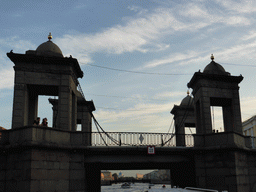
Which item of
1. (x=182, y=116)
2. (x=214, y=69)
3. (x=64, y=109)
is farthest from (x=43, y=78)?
(x=182, y=116)

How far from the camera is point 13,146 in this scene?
1734 centimetres

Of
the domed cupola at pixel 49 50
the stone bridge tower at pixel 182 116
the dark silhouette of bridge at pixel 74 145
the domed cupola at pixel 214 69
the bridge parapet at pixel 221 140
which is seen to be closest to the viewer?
the dark silhouette of bridge at pixel 74 145

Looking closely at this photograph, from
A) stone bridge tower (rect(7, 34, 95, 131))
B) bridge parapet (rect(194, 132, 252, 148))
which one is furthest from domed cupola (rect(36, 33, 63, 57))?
bridge parapet (rect(194, 132, 252, 148))

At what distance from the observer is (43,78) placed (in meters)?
20.4

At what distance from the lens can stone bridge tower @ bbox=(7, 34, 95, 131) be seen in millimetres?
19703

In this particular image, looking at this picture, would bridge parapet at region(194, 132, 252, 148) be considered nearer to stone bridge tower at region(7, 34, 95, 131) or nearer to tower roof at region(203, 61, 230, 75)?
tower roof at region(203, 61, 230, 75)

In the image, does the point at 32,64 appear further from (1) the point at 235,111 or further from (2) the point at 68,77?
(1) the point at 235,111

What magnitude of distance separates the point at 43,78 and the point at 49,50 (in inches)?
91.2

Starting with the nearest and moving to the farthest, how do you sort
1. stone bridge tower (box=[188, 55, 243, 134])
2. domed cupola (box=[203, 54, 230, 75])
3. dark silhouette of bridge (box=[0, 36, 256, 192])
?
dark silhouette of bridge (box=[0, 36, 256, 192]) < stone bridge tower (box=[188, 55, 243, 134]) < domed cupola (box=[203, 54, 230, 75])

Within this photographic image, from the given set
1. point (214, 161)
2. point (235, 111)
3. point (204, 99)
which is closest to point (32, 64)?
point (204, 99)

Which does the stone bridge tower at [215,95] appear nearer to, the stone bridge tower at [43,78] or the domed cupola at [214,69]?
the domed cupola at [214,69]

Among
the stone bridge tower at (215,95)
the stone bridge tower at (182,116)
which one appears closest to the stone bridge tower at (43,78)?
the stone bridge tower at (215,95)

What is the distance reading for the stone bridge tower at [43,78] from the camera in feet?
64.6

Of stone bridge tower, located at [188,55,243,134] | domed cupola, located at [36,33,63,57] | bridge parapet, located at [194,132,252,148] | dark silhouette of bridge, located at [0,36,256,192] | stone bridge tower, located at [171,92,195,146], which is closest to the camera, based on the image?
dark silhouette of bridge, located at [0,36,256,192]
